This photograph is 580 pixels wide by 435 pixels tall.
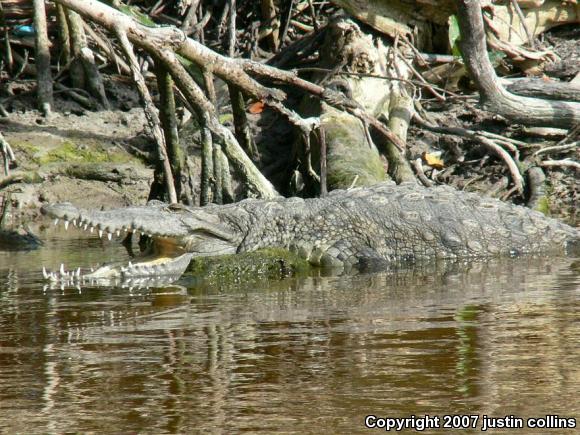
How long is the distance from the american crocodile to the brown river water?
2.71 feet

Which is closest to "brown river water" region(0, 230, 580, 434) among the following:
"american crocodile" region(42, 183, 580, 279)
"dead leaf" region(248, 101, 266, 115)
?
"american crocodile" region(42, 183, 580, 279)

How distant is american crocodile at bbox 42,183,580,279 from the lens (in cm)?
721

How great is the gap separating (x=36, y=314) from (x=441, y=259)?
3252 millimetres

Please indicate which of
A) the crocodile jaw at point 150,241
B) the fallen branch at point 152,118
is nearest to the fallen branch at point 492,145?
the fallen branch at point 152,118

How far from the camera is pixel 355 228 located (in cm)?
761

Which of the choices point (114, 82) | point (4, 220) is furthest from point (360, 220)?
point (114, 82)

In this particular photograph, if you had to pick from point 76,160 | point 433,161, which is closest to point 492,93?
point 433,161

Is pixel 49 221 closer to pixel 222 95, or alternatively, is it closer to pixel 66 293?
pixel 222 95

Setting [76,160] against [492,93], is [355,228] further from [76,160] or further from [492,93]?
[76,160]

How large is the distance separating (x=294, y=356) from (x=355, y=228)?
11.8ft

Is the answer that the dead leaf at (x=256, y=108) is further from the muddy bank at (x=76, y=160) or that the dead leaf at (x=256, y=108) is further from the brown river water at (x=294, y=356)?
the brown river water at (x=294, y=356)

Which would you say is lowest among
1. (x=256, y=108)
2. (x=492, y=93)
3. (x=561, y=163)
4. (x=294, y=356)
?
(x=294, y=356)

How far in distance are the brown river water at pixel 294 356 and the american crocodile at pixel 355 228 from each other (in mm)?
827

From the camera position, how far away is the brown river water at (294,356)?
Result: 3221 millimetres
